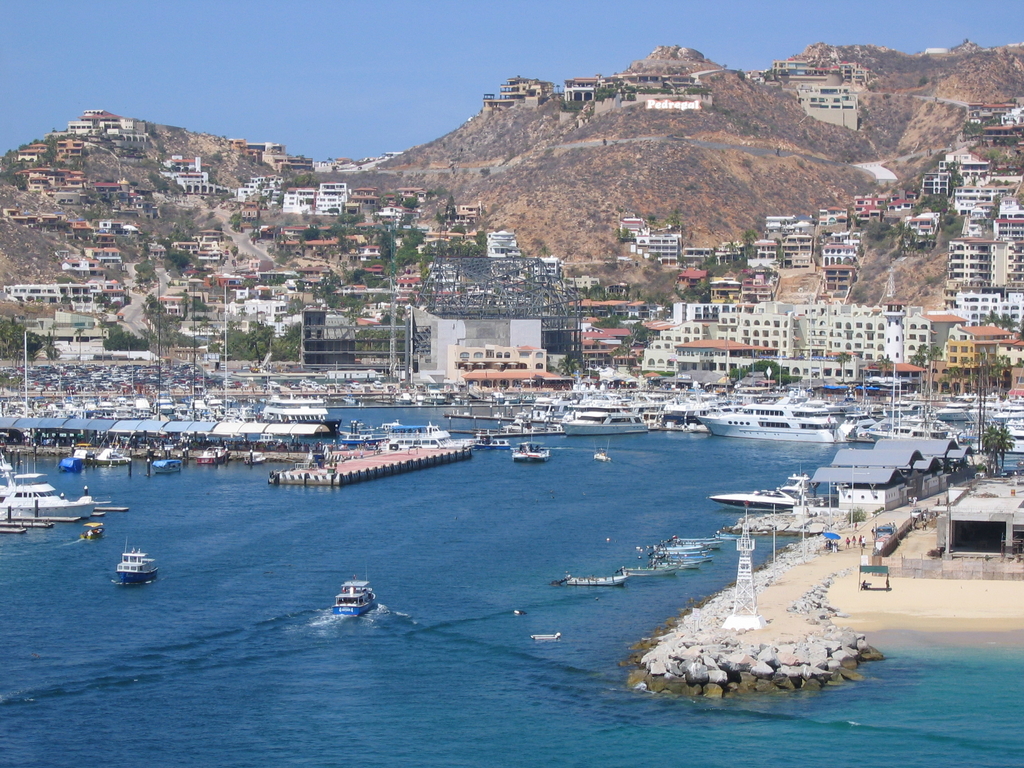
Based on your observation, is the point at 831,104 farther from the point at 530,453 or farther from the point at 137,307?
the point at 530,453

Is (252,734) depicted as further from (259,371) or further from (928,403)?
(259,371)

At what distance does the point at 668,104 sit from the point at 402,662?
11953 centimetres

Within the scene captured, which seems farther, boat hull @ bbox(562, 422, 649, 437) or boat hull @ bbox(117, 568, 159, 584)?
boat hull @ bbox(562, 422, 649, 437)

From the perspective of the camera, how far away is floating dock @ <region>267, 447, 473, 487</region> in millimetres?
56062

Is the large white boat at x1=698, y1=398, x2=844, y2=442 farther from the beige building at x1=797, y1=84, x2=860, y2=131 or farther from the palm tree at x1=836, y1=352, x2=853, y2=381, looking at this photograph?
the beige building at x1=797, y1=84, x2=860, y2=131

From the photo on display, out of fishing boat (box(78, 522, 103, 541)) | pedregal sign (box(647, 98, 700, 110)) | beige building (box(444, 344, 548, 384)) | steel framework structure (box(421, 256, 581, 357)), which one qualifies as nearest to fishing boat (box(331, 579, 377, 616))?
fishing boat (box(78, 522, 103, 541))

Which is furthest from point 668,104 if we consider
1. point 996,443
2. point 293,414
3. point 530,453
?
point 996,443

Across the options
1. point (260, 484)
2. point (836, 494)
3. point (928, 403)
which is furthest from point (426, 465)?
point (928, 403)

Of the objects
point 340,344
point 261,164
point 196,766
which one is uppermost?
point 261,164

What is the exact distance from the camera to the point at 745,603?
29469mm

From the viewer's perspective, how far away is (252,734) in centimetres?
2606

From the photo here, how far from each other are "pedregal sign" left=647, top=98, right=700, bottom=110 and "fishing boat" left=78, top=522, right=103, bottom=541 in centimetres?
10722

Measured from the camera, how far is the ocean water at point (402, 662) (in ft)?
82.5

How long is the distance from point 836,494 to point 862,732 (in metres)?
24.5
